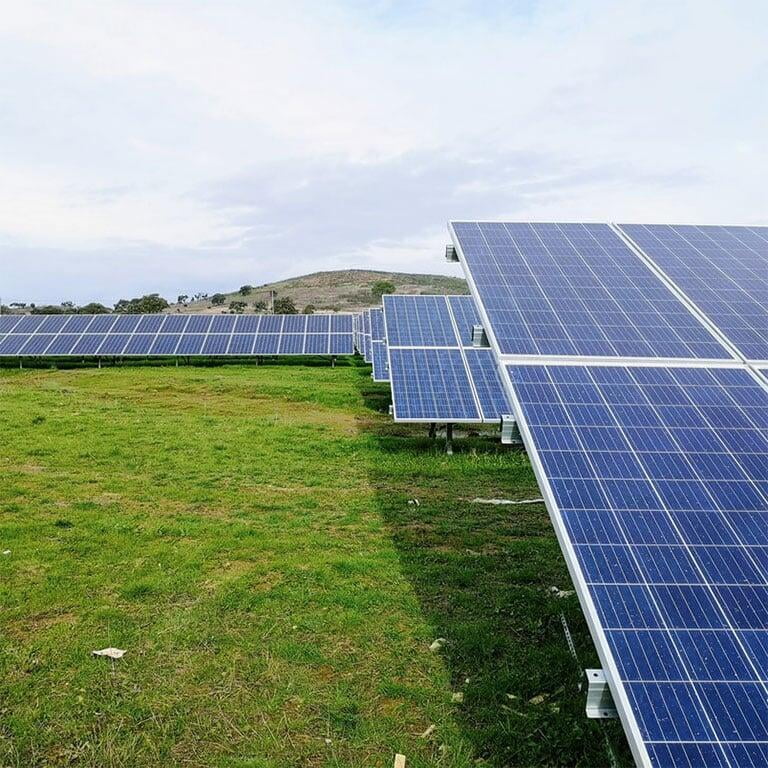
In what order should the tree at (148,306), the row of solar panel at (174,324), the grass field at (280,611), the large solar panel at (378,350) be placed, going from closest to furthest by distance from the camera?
the grass field at (280,611), the large solar panel at (378,350), the row of solar panel at (174,324), the tree at (148,306)

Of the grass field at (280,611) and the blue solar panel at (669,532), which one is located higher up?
the blue solar panel at (669,532)

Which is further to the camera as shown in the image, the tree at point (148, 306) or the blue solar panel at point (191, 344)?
the tree at point (148, 306)

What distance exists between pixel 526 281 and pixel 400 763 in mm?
8095

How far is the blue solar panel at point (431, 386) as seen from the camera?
58.7ft

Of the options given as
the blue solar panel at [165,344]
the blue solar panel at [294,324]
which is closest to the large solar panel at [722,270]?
the blue solar panel at [294,324]

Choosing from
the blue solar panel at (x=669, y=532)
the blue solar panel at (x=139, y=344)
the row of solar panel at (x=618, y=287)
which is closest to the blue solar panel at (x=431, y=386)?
the row of solar panel at (x=618, y=287)

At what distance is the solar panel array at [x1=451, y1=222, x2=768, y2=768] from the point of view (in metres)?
5.16

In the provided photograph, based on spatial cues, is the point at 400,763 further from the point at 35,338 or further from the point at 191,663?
the point at 35,338

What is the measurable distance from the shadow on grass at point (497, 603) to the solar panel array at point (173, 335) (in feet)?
75.0

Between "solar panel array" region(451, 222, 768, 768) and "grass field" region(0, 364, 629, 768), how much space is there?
85.6 inches

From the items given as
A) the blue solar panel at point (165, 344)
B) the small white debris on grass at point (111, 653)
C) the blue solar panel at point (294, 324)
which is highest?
the blue solar panel at point (294, 324)

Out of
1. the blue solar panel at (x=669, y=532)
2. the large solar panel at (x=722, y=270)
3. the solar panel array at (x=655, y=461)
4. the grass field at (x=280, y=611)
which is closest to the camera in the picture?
the blue solar panel at (x=669, y=532)

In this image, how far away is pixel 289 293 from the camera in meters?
118

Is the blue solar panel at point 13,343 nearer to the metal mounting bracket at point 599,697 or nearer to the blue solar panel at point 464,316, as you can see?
the blue solar panel at point 464,316
